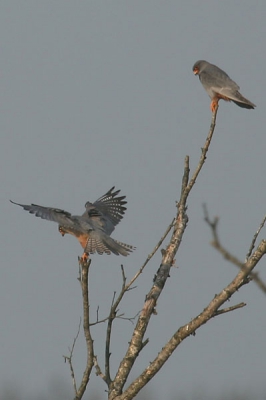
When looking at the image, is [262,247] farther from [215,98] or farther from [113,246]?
[215,98]

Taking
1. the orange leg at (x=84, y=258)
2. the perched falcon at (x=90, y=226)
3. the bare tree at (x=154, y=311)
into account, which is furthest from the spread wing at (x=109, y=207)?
the bare tree at (x=154, y=311)

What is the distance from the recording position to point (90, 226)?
7.82 meters

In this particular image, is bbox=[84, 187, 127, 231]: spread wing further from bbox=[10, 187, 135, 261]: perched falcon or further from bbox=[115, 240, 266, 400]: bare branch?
bbox=[115, 240, 266, 400]: bare branch

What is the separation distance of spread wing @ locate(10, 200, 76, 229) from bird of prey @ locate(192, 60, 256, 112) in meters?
2.08

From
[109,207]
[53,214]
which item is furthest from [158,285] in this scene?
[109,207]

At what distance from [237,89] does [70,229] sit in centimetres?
280

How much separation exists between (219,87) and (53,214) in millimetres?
2857

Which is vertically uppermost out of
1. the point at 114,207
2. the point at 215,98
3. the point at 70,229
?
the point at 215,98

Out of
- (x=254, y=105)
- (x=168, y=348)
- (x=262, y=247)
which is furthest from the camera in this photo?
(x=254, y=105)

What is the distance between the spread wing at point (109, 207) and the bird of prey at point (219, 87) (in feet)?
5.35

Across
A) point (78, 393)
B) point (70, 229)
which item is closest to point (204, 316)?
point (78, 393)

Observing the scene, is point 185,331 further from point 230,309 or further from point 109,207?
point 109,207

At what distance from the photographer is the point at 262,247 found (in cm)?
399

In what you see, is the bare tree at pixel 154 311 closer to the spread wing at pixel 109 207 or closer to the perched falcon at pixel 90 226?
the perched falcon at pixel 90 226
